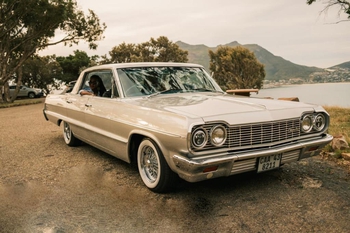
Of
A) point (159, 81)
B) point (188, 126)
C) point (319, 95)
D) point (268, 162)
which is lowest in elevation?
point (319, 95)

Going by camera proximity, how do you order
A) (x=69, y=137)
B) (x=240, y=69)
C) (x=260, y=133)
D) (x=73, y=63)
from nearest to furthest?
(x=260, y=133) → (x=69, y=137) → (x=73, y=63) → (x=240, y=69)

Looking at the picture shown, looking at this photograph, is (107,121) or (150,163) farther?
(107,121)

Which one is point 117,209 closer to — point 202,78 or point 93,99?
point 93,99

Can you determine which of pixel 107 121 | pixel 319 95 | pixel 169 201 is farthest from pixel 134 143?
pixel 319 95

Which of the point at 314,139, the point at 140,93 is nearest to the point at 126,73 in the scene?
the point at 140,93

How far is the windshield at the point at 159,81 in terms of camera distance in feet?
13.8

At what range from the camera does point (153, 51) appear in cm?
4656

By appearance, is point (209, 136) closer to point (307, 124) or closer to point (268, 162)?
point (268, 162)

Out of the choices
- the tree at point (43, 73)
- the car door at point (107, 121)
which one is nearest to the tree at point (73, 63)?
the tree at point (43, 73)

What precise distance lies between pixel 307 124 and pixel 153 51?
4425cm

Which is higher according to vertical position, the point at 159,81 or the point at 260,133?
the point at 159,81

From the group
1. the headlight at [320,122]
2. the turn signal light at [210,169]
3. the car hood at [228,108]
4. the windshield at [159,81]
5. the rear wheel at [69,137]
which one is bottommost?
the rear wheel at [69,137]

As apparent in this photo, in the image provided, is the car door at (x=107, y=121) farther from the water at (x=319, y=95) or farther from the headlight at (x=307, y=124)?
the water at (x=319, y=95)

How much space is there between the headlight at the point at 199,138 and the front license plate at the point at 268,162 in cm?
65
